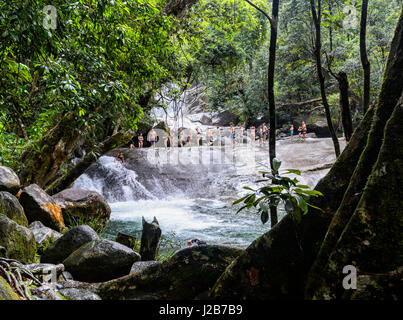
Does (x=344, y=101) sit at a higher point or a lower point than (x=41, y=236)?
higher

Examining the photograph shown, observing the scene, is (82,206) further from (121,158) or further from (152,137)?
(152,137)

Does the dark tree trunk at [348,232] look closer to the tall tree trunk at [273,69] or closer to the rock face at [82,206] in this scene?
the tall tree trunk at [273,69]

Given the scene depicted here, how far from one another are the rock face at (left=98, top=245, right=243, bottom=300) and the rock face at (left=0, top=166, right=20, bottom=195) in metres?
4.93

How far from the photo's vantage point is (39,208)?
6.50 m

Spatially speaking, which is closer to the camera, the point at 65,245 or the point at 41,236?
the point at 65,245

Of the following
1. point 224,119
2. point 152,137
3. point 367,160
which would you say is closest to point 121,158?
point 152,137

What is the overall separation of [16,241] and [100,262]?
1279mm

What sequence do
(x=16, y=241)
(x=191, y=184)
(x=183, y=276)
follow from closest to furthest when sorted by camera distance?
(x=183, y=276) → (x=16, y=241) → (x=191, y=184)

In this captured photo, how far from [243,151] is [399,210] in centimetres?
1921

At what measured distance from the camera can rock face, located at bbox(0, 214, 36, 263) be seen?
12.7 feet

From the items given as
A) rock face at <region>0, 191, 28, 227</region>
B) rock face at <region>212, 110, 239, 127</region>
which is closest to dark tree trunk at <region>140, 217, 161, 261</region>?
rock face at <region>0, 191, 28, 227</region>
